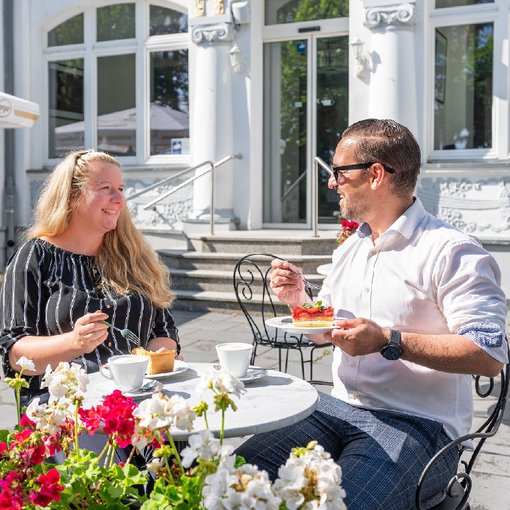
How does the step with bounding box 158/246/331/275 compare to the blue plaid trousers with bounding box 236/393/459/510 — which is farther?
the step with bounding box 158/246/331/275

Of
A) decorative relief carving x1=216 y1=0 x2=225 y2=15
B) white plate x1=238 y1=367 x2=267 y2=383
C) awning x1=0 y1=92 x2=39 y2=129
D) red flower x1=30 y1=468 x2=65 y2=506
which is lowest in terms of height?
white plate x1=238 y1=367 x2=267 y2=383

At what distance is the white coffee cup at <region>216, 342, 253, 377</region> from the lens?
7.54ft

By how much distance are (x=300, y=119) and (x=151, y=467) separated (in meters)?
9.72

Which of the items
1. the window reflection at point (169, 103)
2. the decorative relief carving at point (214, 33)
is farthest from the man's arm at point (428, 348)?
the window reflection at point (169, 103)

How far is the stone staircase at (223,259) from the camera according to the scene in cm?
871

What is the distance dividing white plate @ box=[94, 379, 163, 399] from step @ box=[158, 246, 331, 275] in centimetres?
640

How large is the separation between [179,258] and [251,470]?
27.4 ft

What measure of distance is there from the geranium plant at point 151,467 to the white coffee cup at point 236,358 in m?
0.63

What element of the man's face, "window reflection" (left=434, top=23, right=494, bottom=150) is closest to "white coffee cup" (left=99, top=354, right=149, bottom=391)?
the man's face

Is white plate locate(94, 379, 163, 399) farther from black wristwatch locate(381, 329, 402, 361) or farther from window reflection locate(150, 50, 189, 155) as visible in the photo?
window reflection locate(150, 50, 189, 155)

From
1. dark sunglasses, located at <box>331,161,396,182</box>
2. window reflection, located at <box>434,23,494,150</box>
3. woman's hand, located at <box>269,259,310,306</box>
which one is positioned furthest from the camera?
window reflection, located at <box>434,23,494,150</box>

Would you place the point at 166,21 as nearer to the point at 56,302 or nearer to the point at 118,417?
the point at 56,302

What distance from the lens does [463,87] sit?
9.46 m

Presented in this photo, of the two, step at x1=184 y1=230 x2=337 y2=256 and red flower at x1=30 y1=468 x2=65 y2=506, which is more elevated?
step at x1=184 y1=230 x2=337 y2=256
